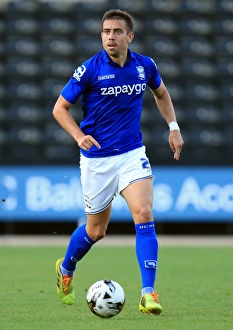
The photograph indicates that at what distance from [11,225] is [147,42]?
5.84 metres

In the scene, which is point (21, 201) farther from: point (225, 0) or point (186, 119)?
point (225, 0)

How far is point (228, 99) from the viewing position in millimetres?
18594

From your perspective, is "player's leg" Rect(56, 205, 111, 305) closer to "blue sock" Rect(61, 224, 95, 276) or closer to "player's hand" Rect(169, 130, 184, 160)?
"blue sock" Rect(61, 224, 95, 276)

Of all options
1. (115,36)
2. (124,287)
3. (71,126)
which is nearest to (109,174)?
(71,126)

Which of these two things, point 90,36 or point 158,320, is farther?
point 90,36

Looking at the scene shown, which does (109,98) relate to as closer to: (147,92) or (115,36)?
(115,36)

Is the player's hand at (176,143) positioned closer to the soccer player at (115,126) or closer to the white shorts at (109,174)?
the soccer player at (115,126)

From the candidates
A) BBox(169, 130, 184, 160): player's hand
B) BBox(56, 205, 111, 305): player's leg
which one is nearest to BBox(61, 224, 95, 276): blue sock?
BBox(56, 205, 111, 305): player's leg

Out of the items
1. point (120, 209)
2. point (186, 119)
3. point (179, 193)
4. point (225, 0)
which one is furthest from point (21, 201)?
point (225, 0)

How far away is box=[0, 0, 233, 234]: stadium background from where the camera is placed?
1662 cm

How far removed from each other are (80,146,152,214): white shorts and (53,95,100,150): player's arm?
0.38 m

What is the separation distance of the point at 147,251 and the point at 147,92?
486 inches

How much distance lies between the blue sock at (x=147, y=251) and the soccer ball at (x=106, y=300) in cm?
34

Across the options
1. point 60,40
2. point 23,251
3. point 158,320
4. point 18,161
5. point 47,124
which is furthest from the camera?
point 60,40
